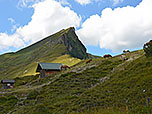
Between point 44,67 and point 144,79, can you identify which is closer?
point 144,79

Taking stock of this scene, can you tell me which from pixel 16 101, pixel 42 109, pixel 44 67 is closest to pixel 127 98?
pixel 42 109

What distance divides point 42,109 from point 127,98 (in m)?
6.85

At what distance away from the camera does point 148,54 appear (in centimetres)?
2302

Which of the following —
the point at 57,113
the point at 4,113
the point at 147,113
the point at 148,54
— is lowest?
the point at 147,113

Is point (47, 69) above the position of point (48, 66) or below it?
below

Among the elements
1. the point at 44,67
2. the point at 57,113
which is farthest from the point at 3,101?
the point at 44,67

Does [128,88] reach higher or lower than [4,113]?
lower

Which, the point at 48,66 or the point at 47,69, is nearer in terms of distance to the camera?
the point at 47,69

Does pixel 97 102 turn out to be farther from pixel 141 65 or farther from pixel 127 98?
pixel 141 65

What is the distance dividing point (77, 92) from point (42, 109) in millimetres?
8649

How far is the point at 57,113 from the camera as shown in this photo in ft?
41.9

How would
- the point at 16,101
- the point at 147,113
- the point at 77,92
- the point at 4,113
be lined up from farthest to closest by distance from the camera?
the point at 16,101 < the point at 77,92 < the point at 4,113 < the point at 147,113

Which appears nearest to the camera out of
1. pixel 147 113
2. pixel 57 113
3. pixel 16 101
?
pixel 147 113

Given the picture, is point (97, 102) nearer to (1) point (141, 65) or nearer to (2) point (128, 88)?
(2) point (128, 88)
